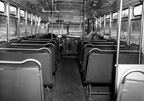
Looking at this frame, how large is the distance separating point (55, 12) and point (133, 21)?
6.44 m

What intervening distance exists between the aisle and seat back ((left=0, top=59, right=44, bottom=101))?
1536 millimetres

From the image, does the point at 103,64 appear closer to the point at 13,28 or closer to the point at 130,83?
the point at 130,83

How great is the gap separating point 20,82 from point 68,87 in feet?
7.63

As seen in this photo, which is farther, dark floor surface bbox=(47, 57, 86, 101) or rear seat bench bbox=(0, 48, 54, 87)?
dark floor surface bbox=(47, 57, 86, 101)

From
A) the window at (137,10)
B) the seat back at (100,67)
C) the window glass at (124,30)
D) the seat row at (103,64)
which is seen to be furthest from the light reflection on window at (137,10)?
the seat back at (100,67)

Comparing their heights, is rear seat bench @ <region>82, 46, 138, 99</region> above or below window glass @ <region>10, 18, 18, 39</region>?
below

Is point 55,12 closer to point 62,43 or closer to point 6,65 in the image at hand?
point 62,43

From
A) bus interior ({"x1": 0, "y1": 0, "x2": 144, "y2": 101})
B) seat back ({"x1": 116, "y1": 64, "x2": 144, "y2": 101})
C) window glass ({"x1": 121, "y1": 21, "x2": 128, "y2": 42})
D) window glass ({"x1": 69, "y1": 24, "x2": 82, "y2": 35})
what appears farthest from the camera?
window glass ({"x1": 69, "y1": 24, "x2": 82, "y2": 35})

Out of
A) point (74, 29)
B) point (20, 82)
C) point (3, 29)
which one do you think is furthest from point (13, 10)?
point (74, 29)

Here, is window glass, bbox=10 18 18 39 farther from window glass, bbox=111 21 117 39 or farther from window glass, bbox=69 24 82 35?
window glass, bbox=69 24 82 35

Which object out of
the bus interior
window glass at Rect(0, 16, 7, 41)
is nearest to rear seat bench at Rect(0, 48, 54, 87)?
the bus interior

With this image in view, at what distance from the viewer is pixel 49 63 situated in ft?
9.58

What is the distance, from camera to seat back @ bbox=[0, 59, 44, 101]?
1.98 m

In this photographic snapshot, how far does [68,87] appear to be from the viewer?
13.9 feet
